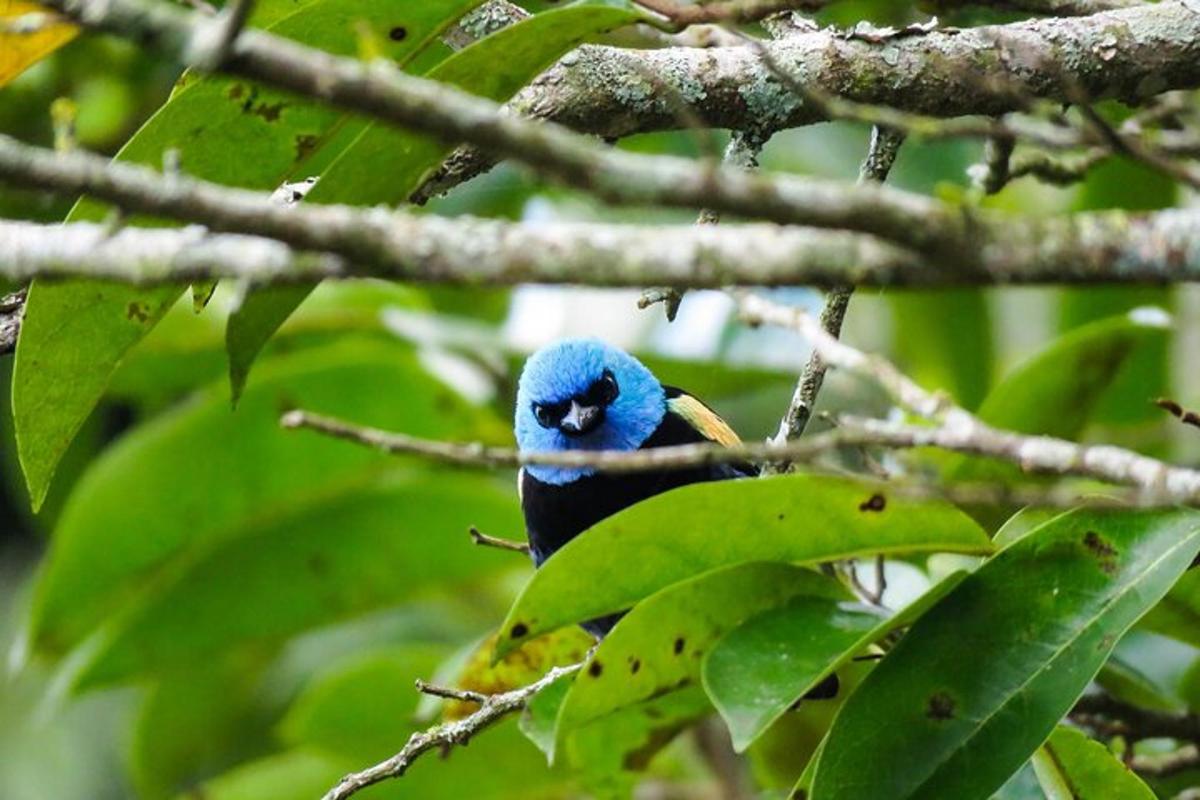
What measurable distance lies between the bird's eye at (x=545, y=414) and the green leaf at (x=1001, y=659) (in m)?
1.94

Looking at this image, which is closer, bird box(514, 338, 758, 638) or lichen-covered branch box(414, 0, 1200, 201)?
lichen-covered branch box(414, 0, 1200, 201)

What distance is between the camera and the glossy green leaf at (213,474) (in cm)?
414

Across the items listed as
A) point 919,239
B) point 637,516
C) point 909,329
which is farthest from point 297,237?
point 909,329

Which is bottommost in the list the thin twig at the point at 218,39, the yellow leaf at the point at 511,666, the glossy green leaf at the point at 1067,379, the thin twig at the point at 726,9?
the yellow leaf at the point at 511,666

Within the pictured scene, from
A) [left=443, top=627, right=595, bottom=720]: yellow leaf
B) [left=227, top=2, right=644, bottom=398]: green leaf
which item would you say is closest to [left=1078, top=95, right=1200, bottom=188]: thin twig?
[left=227, top=2, right=644, bottom=398]: green leaf

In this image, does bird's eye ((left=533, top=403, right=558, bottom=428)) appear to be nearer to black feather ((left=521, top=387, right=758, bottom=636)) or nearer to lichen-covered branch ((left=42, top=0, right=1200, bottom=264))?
black feather ((left=521, top=387, right=758, bottom=636))

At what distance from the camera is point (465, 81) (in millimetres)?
1997

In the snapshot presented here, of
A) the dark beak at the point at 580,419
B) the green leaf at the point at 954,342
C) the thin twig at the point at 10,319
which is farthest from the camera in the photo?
the green leaf at the point at 954,342

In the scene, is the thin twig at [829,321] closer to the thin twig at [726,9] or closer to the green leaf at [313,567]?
the thin twig at [726,9]

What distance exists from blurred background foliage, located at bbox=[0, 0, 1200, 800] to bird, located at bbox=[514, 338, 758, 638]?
25 centimetres

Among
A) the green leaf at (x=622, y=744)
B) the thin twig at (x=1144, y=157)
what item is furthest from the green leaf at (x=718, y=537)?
the thin twig at (x=1144, y=157)

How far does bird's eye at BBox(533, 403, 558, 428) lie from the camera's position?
396 centimetres

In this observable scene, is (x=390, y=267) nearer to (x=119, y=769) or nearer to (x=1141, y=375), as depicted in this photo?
(x=1141, y=375)

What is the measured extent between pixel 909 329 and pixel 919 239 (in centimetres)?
352
